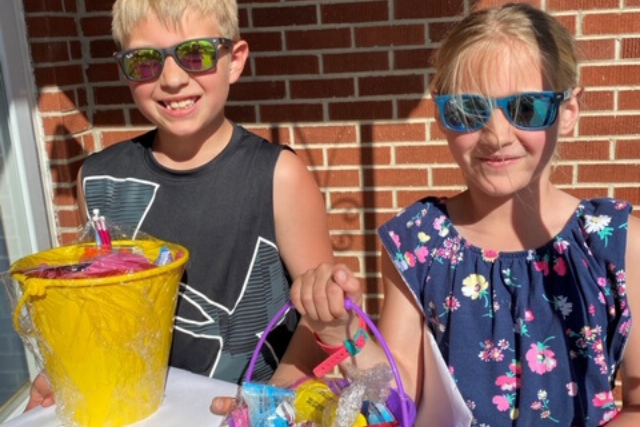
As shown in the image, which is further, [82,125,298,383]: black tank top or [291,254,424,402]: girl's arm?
[82,125,298,383]: black tank top

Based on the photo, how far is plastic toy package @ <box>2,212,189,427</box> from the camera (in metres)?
1.24

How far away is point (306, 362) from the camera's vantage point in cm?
157

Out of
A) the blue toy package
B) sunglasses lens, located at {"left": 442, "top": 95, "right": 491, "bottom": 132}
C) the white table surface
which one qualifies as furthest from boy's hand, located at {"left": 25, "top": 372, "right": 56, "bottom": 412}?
sunglasses lens, located at {"left": 442, "top": 95, "right": 491, "bottom": 132}

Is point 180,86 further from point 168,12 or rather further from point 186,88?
point 168,12

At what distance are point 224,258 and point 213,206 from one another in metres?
0.14

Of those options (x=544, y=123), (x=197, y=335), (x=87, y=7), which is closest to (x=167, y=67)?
(x=197, y=335)

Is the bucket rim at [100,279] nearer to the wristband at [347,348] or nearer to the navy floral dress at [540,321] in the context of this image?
the wristband at [347,348]

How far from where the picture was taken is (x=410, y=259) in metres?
1.63

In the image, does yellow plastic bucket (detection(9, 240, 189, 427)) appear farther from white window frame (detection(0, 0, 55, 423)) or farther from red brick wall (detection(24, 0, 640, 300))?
red brick wall (detection(24, 0, 640, 300))

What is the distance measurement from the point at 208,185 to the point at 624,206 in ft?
3.33

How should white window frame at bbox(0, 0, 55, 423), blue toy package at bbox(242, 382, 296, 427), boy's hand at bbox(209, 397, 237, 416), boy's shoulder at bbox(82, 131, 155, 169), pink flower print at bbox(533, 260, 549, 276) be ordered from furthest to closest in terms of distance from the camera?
1. white window frame at bbox(0, 0, 55, 423)
2. boy's shoulder at bbox(82, 131, 155, 169)
3. pink flower print at bbox(533, 260, 549, 276)
4. boy's hand at bbox(209, 397, 237, 416)
5. blue toy package at bbox(242, 382, 296, 427)

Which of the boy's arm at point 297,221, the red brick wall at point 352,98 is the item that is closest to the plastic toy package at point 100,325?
the boy's arm at point 297,221

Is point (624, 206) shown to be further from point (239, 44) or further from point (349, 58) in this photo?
point (349, 58)

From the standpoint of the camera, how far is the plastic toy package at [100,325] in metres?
1.24
